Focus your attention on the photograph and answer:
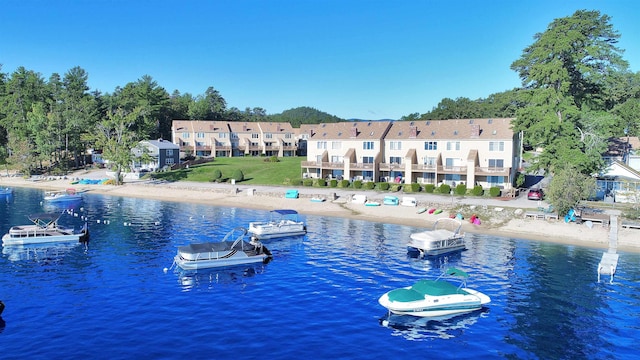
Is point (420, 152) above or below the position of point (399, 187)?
above

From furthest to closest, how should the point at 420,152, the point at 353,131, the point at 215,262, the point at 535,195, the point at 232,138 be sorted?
1. the point at 232,138
2. the point at 353,131
3. the point at 420,152
4. the point at 535,195
5. the point at 215,262

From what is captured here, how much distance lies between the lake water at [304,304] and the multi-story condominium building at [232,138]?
87161 millimetres

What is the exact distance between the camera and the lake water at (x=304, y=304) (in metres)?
→ 27.0

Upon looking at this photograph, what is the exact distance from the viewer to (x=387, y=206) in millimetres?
70438

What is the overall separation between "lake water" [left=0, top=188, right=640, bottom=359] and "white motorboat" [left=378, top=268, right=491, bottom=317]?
70 centimetres

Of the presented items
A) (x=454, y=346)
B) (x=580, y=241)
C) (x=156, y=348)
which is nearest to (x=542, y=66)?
(x=580, y=241)

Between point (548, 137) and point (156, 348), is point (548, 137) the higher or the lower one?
the higher one

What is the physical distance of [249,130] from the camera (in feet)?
481

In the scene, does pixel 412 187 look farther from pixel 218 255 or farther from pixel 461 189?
pixel 218 255

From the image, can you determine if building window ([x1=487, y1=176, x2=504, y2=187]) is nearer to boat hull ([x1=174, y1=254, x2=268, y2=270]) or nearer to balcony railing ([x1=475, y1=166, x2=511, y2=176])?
balcony railing ([x1=475, y1=166, x2=511, y2=176])

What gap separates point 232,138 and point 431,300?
118289 millimetres

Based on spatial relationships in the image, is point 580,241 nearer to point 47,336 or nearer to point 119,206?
point 47,336

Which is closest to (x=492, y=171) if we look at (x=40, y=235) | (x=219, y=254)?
(x=219, y=254)

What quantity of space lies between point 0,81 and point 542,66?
142m
